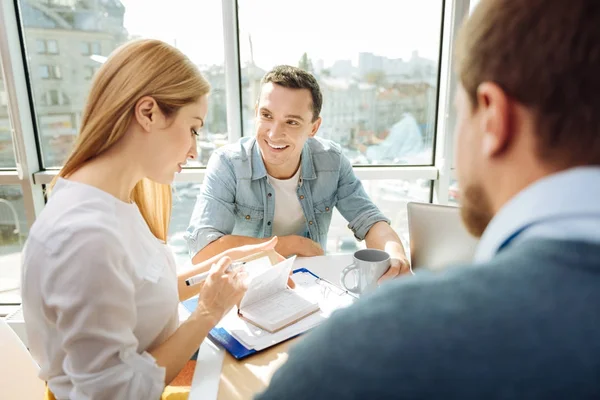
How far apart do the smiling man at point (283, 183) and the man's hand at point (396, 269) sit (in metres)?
0.25

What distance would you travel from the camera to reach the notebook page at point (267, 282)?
1100mm

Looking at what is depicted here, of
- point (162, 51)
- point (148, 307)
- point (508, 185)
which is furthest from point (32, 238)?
point (508, 185)

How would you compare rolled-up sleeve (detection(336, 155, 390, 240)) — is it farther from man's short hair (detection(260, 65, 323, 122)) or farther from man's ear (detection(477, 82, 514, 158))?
man's ear (detection(477, 82, 514, 158))

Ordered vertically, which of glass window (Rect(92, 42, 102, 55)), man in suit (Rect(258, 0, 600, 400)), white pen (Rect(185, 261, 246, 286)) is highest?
glass window (Rect(92, 42, 102, 55))

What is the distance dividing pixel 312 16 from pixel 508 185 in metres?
2.24

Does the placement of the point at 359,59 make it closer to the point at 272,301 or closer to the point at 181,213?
the point at 181,213

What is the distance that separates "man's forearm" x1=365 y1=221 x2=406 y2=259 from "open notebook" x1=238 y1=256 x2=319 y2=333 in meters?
0.47

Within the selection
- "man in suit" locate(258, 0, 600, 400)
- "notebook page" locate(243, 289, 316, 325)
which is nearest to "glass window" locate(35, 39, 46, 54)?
"notebook page" locate(243, 289, 316, 325)

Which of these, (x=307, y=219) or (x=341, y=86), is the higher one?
(x=341, y=86)

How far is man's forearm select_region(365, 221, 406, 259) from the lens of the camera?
155cm

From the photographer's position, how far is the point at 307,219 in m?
1.96

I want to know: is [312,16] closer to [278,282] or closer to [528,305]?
[278,282]

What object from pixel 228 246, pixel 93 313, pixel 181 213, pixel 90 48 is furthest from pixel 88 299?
pixel 90 48

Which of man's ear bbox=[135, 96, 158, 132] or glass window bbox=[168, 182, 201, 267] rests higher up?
man's ear bbox=[135, 96, 158, 132]
